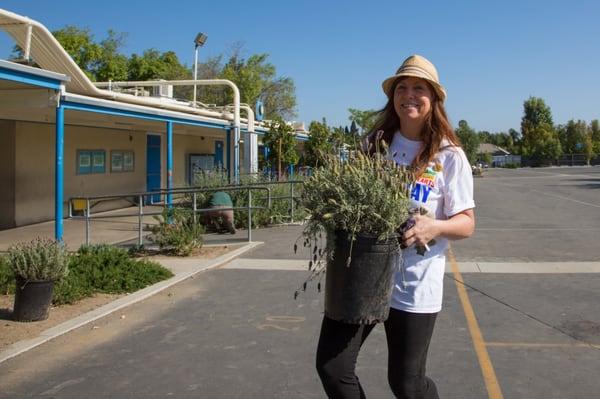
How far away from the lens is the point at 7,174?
14.2 meters

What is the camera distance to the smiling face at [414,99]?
108 inches

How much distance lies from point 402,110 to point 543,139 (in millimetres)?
93939

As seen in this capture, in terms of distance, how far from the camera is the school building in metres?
10.1

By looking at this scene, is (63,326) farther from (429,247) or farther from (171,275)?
(429,247)

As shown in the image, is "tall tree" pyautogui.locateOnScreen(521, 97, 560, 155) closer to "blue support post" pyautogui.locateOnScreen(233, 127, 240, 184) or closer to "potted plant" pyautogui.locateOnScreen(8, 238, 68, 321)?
"blue support post" pyautogui.locateOnScreen(233, 127, 240, 184)

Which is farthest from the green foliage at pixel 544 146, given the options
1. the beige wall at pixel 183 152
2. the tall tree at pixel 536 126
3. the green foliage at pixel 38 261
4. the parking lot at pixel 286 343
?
the green foliage at pixel 38 261

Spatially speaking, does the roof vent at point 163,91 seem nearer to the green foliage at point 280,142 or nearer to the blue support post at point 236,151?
the blue support post at point 236,151

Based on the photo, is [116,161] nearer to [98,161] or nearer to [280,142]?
[98,161]

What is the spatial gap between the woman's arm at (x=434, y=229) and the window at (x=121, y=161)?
17614mm

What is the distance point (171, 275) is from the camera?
818cm

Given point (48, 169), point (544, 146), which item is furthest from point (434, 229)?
point (544, 146)

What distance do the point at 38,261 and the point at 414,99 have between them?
4.61 m

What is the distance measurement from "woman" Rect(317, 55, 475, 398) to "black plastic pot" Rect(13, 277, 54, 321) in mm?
4227

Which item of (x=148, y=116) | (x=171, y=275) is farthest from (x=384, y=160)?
(x=148, y=116)
